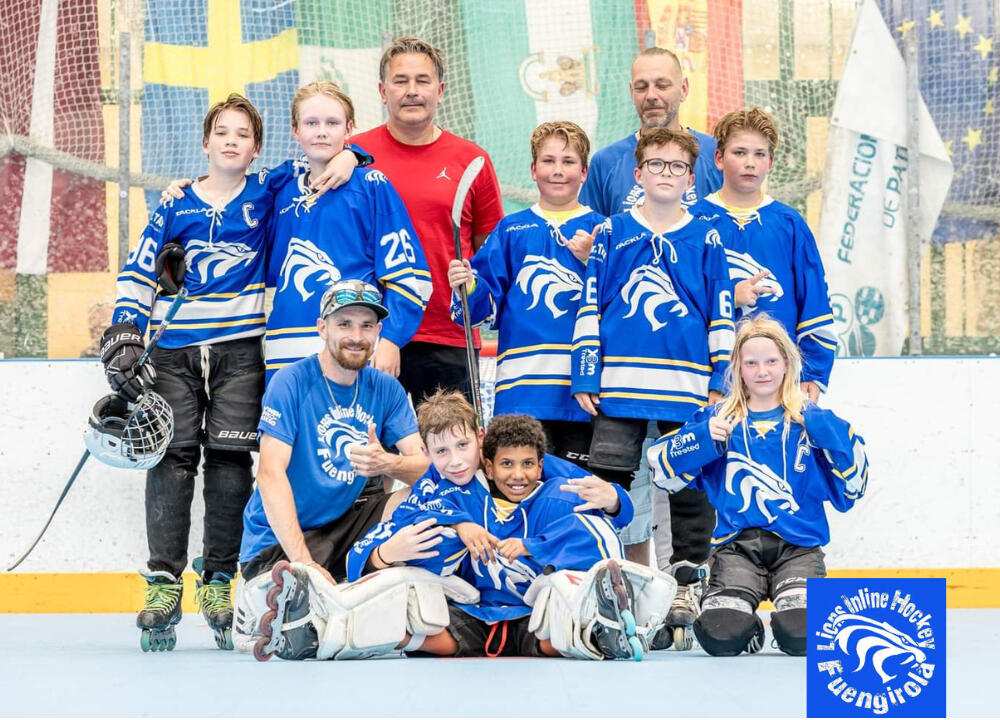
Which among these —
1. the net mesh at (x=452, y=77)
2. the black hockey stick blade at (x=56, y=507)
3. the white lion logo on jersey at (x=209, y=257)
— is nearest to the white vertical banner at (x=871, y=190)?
the net mesh at (x=452, y=77)

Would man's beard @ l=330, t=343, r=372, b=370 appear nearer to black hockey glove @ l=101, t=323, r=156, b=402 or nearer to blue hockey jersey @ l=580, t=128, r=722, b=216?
black hockey glove @ l=101, t=323, r=156, b=402

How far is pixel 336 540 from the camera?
3076mm

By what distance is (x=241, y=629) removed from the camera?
306 centimetres

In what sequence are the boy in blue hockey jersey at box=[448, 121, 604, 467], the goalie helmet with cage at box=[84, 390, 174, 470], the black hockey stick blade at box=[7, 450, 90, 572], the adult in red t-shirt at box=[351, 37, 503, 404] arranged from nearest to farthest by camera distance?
the goalie helmet with cage at box=[84, 390, 174, 470] → the boy in blue hockey jersey at box=[448, 121, 604, 467] → the adult in red t-shirt at box=[351, 37, 503, 404] → the black hockey stick blade at box=[7, 450, 90, 572]

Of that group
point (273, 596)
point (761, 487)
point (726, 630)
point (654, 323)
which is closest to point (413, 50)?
point (654, 323)

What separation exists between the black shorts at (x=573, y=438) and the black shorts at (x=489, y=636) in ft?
1.70

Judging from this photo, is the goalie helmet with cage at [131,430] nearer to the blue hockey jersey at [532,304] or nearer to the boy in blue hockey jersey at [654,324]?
the blue hockey jersey at [532,304]

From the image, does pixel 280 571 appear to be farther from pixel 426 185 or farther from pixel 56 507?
pixel 56 507

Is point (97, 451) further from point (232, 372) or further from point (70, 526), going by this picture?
point (70, 526)

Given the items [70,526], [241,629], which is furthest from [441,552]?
[70,526]

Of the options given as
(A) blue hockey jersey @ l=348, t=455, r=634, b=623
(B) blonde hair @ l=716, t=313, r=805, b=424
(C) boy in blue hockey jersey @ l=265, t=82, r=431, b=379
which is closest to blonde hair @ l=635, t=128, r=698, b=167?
(B) blonde hair @ l=716, t=313, r=805, b=424

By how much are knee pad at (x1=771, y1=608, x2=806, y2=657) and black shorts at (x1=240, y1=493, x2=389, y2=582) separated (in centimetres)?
89

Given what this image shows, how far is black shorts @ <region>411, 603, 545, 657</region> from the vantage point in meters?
2.91

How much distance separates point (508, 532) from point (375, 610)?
0.34 metres
